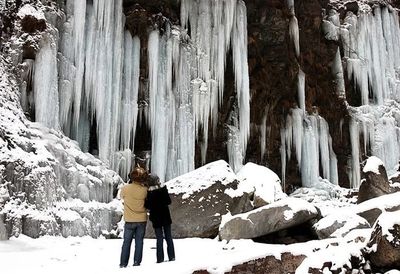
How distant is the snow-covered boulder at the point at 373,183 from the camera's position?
45.0 ft

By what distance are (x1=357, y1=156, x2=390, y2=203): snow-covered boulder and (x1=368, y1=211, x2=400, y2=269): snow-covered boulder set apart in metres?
7.77

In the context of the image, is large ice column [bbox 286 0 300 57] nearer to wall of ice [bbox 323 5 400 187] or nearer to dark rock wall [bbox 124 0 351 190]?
dark rock wall [bbox 124 0 351 190]

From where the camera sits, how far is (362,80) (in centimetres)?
2275

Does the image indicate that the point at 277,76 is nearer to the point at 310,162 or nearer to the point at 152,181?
the point at 310,162

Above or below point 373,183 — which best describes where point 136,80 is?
above

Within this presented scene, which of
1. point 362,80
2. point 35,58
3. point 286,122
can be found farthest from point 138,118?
point 362,80

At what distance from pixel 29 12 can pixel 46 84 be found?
224 cm

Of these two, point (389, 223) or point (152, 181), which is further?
point (152, 181)

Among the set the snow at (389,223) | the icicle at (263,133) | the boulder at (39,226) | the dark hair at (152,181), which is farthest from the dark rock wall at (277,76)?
the snow at (389,223)

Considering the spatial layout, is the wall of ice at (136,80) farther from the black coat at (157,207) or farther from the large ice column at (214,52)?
the black coat at (157,207)

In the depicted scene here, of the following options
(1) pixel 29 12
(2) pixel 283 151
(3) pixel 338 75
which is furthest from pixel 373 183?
(1) pixel 29 12

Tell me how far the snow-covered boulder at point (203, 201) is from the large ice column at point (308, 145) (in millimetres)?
9687

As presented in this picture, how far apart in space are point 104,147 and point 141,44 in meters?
4.21

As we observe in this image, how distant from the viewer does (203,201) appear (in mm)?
11609
